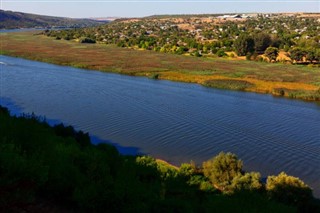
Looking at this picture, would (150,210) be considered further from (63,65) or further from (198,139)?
(63,65)

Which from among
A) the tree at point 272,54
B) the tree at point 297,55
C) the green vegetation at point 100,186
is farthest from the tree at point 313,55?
the green vegetation at point 100,186

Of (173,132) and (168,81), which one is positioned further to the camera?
(168,81)

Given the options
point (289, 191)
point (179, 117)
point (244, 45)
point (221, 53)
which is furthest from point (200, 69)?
point (289, 191)

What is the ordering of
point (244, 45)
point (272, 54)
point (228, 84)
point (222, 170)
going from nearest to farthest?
point (222, 170), point (228, 84), point (272, 54), point (244, 45)

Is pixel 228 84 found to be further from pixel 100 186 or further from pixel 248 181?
pixel 100 186

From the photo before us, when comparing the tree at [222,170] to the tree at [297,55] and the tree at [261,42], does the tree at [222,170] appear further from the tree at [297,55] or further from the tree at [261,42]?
the tree at [261,42]

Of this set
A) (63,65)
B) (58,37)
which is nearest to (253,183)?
Answer: (63,65)
